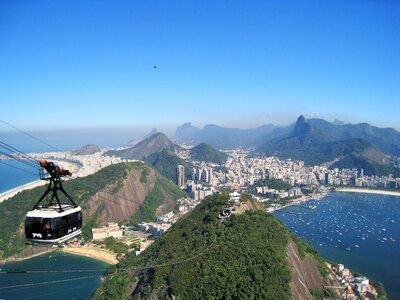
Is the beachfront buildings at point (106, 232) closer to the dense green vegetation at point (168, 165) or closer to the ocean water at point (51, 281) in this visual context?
the ocean water at point (51, 281)

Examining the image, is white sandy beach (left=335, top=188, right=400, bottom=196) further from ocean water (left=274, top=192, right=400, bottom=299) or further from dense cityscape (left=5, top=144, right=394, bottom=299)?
ocean water (left=274, top=192, right=400, bottom=299)

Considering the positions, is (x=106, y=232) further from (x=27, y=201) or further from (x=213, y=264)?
(x=213, y=264)

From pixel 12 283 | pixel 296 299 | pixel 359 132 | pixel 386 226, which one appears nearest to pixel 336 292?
pixel 296 299

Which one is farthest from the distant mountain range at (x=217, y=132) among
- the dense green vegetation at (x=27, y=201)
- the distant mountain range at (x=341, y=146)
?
the dense green vegetation at (x=27, y=201)

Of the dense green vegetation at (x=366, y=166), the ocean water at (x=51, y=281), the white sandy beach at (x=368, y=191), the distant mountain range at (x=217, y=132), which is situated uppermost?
the distant mountain range at (x=217, y=132)

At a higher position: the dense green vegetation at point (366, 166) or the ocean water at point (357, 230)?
the dense green vegetation at point (366, 166)

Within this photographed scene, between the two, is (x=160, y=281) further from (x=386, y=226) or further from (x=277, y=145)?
(x=277, y=145)
